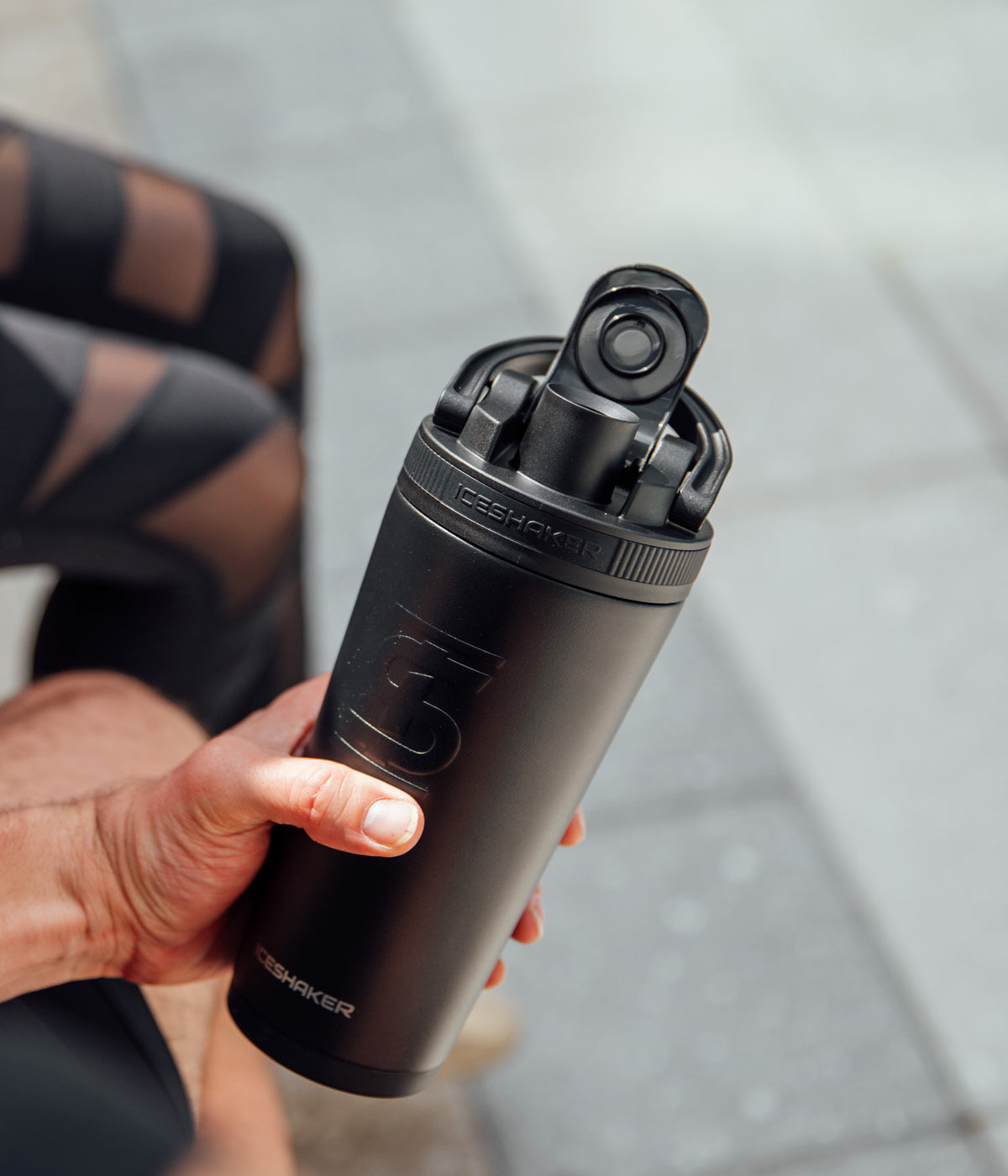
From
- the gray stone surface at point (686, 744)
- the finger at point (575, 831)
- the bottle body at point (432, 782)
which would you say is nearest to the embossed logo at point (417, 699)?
the bottle body at point (432, 782)

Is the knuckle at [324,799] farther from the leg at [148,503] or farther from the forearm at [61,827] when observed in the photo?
the leg at [148,503]

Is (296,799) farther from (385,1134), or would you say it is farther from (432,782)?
(385,1134)

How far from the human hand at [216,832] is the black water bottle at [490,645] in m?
0.02

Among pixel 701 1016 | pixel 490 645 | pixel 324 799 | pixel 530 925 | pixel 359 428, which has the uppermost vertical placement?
pixel 490 645

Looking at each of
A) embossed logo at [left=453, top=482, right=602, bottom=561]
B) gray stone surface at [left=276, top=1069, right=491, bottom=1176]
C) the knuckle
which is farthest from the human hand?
gray stone surface at [left=276, top=1069, right=491, bottom=1176]

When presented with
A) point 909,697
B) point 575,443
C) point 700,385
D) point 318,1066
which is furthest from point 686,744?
point 575,443

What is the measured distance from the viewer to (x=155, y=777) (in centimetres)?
79

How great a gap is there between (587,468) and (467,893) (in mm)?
213

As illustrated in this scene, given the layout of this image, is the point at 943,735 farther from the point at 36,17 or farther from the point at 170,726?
the point at 36,17

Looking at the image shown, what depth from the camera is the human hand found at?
56 centimetres

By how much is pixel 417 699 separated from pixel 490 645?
0.05 m

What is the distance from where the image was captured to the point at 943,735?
1.57m

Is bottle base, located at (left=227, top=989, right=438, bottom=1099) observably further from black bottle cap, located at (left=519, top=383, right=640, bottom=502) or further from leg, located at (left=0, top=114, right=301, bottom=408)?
leg, located at (left=0, top=114, right=301, bottom=408)

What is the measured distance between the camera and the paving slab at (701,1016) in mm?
1270
